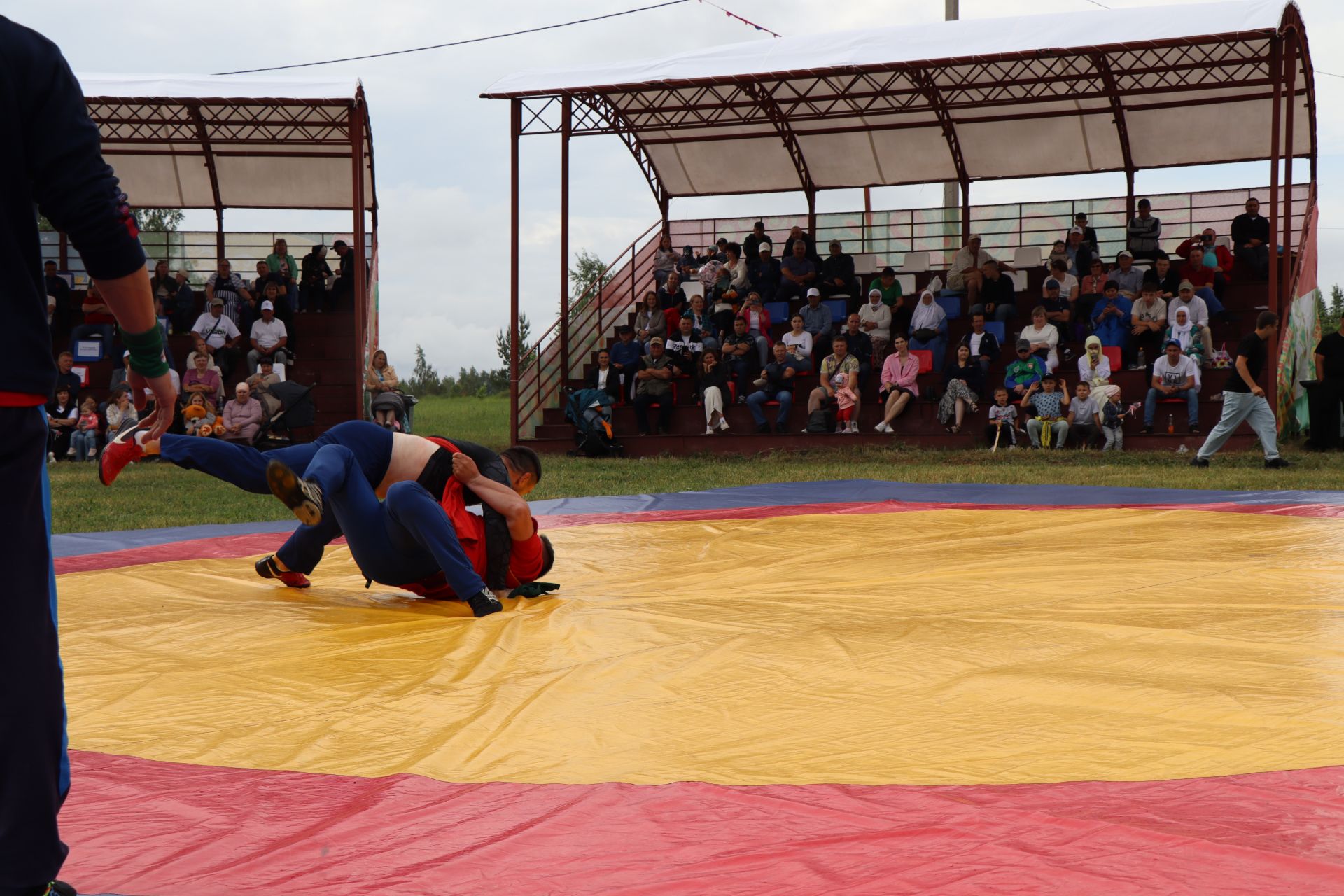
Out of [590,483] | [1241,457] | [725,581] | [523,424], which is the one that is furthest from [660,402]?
[725,581]

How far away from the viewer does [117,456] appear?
3.86 m

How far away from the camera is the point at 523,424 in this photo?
1686 centimetres

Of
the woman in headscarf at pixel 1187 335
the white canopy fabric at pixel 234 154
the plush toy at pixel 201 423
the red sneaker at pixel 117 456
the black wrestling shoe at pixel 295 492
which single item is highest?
the white canopy fabric at pixel 234 154

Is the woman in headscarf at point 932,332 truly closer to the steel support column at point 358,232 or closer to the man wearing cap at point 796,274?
the man wearing cap at point 796,274

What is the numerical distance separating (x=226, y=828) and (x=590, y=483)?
27.8 ft

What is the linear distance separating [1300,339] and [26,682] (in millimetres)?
15224

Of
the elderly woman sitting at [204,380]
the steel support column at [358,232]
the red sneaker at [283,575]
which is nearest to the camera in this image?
the red sneaker at [283,575]

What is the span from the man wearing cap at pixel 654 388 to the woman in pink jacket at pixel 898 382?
2467 millimetres

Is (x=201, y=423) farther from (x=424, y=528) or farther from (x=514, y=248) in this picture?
(x=424, y=528)

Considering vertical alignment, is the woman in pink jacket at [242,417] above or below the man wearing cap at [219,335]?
below

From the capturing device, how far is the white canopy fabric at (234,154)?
18.2 metres

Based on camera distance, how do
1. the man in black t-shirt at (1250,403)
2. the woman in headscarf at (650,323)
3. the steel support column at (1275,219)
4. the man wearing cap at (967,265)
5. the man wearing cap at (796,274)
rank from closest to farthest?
1. the man in black t-shirt at (1250,403)
2. the steel support column at (1275,219)
3. the woman in headscarf at (650,323)
4. the man wearing cap at (967,265)
5. the man wearing cap at (796,274)

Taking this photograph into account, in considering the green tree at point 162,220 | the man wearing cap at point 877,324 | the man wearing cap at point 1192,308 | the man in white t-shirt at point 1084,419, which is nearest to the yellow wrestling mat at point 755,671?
the man in white t-shirt at point 1084,419

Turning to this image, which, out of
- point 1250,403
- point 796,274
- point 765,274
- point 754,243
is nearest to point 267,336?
point 765,274
